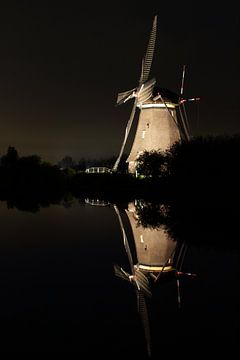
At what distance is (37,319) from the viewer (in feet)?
19.2

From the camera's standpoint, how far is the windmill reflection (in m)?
7.02

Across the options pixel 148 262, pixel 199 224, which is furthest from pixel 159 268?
pixel 199 224

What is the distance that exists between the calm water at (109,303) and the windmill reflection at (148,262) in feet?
0.15

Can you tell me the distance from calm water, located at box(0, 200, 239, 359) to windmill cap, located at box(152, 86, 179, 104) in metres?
24.9

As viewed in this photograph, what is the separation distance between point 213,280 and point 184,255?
2.54 metres

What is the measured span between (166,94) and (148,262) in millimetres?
27641

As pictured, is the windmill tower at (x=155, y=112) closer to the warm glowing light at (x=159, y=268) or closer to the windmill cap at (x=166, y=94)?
the windmill cap at (x=166, y=94)

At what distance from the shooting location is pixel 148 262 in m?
10.3

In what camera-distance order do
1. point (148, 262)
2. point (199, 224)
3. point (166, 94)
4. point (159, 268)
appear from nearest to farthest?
point (159, 268)
point (148, 262)
point (199, 224)
point (166, 94)

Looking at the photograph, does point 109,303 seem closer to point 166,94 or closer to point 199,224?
point 199,224

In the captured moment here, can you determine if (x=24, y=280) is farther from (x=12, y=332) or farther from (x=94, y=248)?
(x=94, y=248)

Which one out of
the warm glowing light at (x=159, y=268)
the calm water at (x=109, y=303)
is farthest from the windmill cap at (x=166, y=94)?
the warm glowing light at (x=159, y=268)

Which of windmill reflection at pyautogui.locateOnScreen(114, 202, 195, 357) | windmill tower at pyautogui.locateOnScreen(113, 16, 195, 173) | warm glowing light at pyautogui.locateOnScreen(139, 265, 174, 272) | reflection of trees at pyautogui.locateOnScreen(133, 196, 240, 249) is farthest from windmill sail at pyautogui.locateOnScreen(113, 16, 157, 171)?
warm glowing light at pyautogui.locateOnScreen(139, 265, 174, 272)

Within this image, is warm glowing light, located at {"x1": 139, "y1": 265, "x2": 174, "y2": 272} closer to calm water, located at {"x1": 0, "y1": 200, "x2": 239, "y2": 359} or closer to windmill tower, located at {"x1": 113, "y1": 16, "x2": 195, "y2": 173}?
calm water, located at {"x1": 0, "y1": 200, "x2": 239, "y2": 359}
